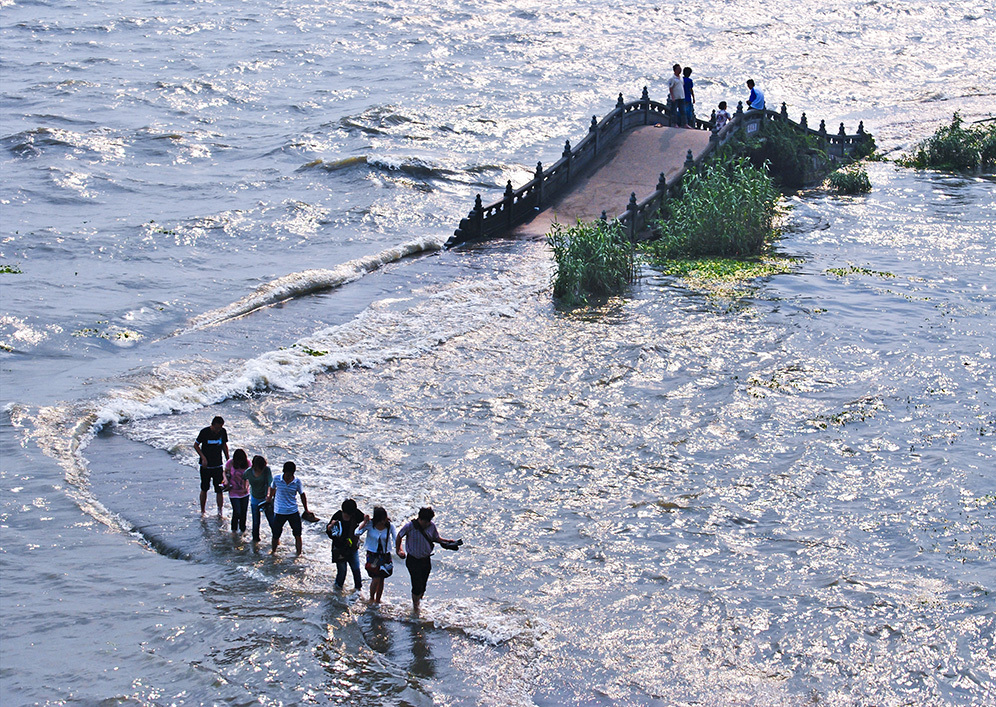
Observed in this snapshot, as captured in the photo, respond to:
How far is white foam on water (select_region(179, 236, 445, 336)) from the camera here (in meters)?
24.5

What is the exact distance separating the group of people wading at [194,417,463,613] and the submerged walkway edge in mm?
15019

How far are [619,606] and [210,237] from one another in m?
21.0

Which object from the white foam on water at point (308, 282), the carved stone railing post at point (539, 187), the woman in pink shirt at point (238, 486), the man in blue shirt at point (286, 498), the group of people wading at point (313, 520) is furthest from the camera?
the carved stone railing post at point (539, 187)

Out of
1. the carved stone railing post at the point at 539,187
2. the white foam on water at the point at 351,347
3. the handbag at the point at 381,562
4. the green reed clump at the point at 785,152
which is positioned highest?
the green reed clump at the point at 785,152

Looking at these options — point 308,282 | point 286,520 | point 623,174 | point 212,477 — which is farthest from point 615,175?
point 286,520

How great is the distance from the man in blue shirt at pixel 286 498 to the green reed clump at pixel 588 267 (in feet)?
38.4

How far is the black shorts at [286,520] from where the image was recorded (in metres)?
13.9

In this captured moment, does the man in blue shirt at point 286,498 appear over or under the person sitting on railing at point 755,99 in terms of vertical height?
under

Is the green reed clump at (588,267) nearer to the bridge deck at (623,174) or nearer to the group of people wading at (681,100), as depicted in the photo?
the bridge deck at (623,174)

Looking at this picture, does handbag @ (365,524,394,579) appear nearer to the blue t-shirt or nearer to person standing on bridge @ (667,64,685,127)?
the blue t-shirt

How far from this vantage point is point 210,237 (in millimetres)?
30656

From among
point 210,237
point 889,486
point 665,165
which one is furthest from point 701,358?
point 210,237

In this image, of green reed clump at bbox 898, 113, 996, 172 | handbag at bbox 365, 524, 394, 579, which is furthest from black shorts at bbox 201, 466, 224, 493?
green reed clump at bbox 898, 113, 996, 172

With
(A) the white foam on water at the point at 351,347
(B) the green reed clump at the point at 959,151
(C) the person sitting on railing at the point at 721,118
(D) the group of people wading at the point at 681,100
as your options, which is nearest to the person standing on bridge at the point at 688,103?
(D) the group of people wading at the point at 681,100
